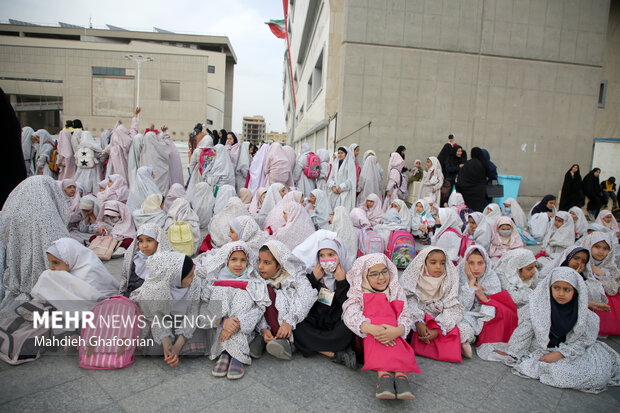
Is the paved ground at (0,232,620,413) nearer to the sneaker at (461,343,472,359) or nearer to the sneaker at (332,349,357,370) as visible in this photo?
the sneaker at (332,349,357,370)

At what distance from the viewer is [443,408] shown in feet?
6.72

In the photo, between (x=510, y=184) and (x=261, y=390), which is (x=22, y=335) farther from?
(x=510, y=184)

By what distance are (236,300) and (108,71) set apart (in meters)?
35.9

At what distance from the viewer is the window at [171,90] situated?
1276 inches

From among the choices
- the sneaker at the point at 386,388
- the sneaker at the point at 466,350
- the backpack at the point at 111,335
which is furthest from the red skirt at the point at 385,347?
the backpack at the point at 111,335

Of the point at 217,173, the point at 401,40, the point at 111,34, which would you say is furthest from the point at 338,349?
the point at 111,34

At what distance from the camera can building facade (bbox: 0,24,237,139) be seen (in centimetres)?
3108

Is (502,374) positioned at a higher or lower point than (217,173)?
lower

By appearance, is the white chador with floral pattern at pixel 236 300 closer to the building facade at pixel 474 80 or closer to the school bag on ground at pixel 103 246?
the school bag on ground at pixel 103 246

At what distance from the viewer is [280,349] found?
241 cm

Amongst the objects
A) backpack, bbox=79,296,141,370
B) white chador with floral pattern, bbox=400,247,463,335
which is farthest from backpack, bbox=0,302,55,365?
white chador with floral pattern, bbox=400,247,463,335

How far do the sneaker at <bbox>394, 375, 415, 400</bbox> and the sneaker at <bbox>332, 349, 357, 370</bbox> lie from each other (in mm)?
352

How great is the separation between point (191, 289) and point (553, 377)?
2386 millimetres

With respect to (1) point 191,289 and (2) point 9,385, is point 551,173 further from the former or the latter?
(2) point 9,385
